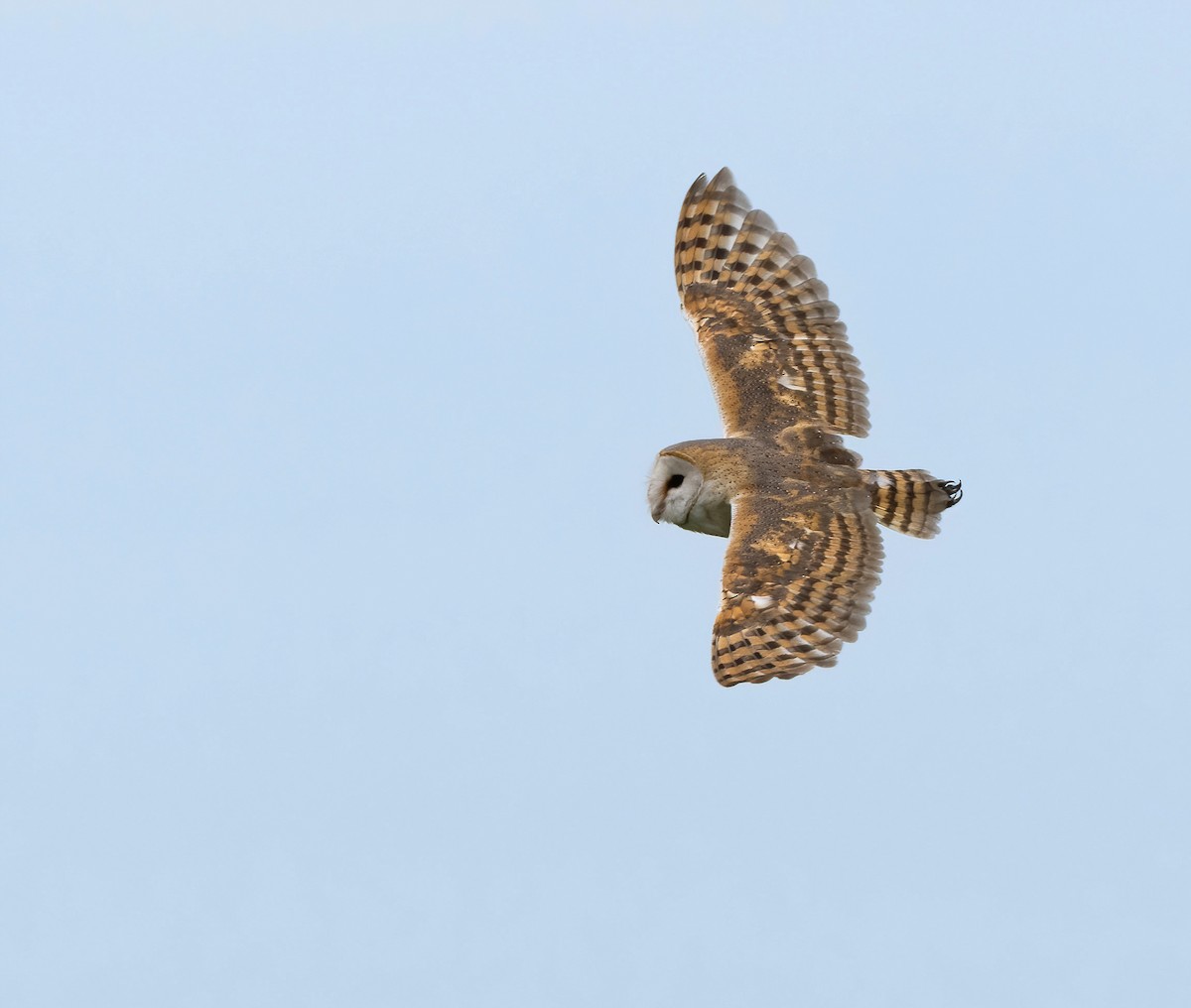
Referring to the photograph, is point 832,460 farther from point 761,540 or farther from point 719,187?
point 719,187

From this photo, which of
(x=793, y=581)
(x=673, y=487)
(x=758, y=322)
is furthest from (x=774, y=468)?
(x=758, y=322)

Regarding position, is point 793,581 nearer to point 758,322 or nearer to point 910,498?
point 910,498

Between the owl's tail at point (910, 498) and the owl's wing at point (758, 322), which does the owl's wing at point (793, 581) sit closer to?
the owl's tail at point (910, 498)

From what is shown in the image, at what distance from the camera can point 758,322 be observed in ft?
67.1

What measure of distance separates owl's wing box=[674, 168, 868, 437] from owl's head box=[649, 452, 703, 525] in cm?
113

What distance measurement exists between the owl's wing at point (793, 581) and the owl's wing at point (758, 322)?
133 centimetres

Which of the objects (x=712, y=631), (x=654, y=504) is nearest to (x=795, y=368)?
(x=654, y=504)

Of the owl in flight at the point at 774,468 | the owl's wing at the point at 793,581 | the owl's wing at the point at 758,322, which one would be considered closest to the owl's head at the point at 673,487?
the owl in flight at the point at 774,468

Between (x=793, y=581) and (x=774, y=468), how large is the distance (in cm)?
144

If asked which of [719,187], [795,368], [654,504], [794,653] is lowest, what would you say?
[794,653]

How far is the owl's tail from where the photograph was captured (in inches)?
741

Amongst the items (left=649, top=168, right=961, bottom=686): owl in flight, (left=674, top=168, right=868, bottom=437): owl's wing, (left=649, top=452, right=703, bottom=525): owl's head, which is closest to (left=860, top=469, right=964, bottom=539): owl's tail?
(left=649, top=168, right=961, bottom=686): owl in flight

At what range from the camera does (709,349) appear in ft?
66.7

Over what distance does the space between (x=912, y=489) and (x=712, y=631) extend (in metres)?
2.58
